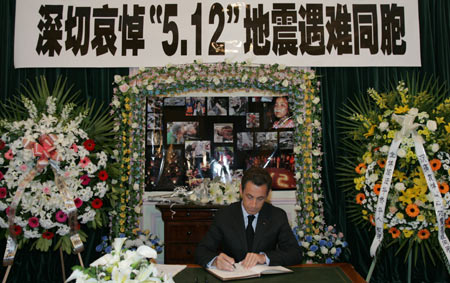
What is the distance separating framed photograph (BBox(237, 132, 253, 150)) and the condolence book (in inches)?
99.0

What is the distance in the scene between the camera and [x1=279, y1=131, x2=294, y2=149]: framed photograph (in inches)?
184

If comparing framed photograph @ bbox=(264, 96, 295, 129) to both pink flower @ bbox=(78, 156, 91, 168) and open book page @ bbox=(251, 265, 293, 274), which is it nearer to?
pink flower @ bbox=(78, 156, 91, 168)

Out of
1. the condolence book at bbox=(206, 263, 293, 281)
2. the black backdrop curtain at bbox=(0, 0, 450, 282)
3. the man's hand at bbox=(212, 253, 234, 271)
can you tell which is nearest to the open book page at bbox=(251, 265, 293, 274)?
the condolence book at bbox=(206, 263, 293, 281)

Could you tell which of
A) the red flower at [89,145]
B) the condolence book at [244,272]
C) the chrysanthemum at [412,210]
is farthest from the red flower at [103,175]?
the chrysanthemum at [412,210]

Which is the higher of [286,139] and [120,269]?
[286,139]

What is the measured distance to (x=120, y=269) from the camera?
1.27 meters

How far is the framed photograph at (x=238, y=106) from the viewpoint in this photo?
470 centimetres

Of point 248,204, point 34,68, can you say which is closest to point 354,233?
point 248,204

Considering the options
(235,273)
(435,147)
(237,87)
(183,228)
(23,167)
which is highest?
(237,87)

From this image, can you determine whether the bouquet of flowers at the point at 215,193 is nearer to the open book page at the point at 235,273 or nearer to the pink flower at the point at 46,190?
the pink flower at the point at 46,190

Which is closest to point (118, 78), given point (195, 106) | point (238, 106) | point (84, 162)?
point (195, 106)

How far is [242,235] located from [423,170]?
58.4 inches

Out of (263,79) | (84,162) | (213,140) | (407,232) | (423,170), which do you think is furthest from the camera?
(213,140)

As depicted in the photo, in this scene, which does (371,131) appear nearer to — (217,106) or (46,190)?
(217,106)
